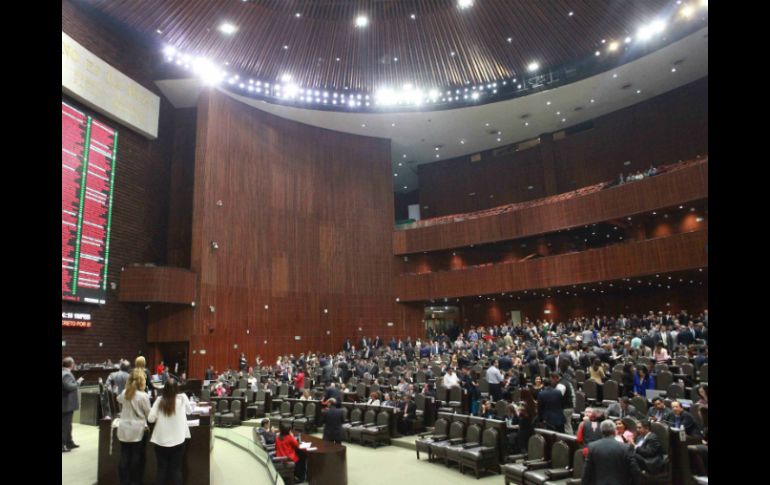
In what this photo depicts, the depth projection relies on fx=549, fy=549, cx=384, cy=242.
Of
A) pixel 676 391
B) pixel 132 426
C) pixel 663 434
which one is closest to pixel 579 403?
pixel 676 391

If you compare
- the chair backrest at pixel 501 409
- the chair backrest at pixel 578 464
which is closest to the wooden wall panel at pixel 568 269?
the chair backrest at pixel 501 409

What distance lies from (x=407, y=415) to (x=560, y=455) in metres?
4.75

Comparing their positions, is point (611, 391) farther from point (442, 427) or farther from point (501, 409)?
point (442, 427)

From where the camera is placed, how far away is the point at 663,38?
62.2ft

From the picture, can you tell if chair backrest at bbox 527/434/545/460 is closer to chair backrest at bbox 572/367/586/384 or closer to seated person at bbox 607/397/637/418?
seated person at bbox 607/397/637/418

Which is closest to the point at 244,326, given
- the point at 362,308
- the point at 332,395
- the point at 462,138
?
the point at 362,308

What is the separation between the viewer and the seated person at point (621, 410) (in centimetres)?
682

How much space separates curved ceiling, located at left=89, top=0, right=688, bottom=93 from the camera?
59.8ft

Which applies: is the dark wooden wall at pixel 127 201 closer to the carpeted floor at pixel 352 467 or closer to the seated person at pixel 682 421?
the carpeted floor at pixel 352 467

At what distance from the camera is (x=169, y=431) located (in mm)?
4707

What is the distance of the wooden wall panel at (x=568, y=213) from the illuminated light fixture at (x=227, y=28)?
11794mm

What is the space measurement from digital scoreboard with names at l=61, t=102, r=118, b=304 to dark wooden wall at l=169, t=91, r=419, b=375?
313 centimetres
